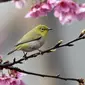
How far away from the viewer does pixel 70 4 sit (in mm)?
1015

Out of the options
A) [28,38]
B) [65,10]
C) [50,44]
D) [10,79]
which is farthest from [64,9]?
[50,44]

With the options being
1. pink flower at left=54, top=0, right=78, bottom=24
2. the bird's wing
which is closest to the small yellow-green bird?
the bird's wing

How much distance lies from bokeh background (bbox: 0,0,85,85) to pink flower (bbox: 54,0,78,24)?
108cm

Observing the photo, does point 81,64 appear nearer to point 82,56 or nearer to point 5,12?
point 82,56

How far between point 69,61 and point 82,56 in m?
0.10

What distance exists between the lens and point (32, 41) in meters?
1.07

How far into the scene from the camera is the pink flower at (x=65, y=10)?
1.00 meters

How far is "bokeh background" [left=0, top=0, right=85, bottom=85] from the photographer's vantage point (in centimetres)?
217

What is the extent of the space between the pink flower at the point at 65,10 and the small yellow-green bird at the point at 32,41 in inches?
3.9

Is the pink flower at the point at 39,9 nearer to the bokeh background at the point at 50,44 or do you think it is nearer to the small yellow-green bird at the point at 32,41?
the small yellow-green bird at the point at 32,41

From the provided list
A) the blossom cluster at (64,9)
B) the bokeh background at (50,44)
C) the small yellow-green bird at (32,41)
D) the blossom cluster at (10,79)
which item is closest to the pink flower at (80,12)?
the blossom cluster at (64,9)

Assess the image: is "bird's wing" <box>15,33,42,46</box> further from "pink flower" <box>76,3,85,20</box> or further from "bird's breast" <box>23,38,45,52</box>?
"pink flower" <box>76,3,85,20</box>

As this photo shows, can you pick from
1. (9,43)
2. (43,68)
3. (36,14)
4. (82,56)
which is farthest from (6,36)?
(36,14)

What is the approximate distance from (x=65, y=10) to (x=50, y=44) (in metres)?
1.16
